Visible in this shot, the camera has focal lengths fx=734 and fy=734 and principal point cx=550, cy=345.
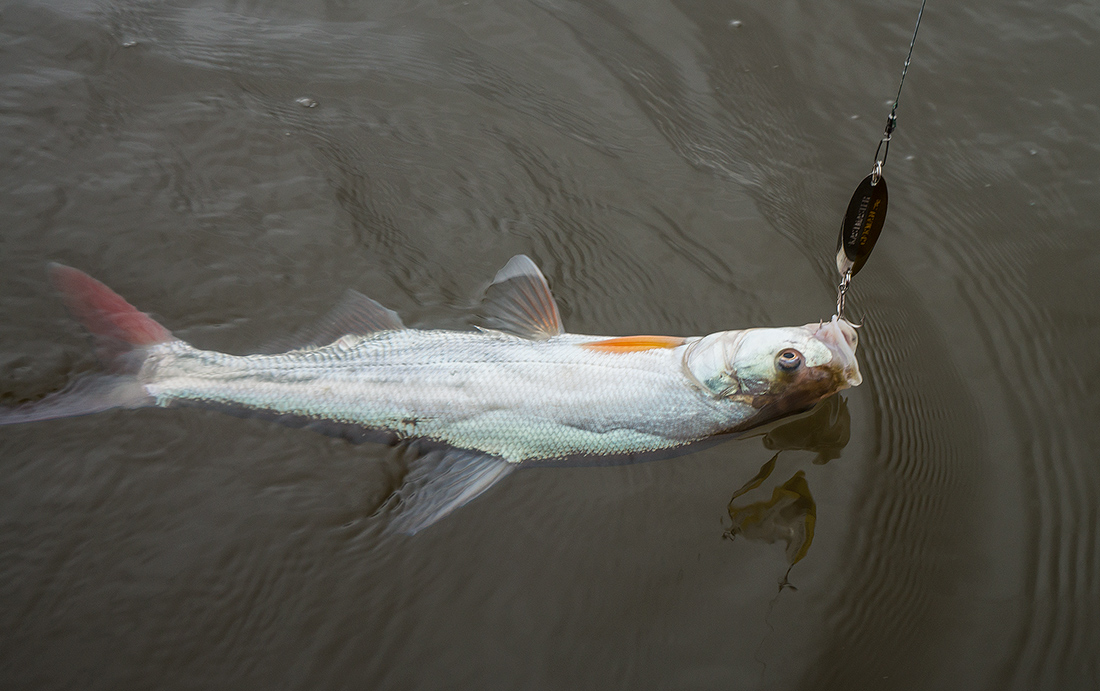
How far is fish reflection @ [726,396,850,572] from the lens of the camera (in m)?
3.19

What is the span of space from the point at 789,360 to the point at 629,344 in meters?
0.66

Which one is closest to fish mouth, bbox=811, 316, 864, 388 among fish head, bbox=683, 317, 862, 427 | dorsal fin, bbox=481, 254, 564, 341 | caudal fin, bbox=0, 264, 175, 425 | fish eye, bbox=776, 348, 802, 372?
fish head, bbox=683, 317, 862, 427

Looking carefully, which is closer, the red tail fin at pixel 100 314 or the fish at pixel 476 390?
the fish at pixel 476 390

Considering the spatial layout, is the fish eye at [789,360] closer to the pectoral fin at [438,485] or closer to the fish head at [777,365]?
the fish head at [777,365]

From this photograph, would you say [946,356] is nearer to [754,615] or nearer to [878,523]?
[878,523]

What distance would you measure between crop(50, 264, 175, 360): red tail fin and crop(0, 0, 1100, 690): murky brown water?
0.92ft

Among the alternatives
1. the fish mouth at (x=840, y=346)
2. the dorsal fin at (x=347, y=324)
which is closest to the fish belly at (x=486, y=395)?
the dorsal fin at (x=347, y=324)

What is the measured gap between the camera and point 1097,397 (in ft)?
12.1

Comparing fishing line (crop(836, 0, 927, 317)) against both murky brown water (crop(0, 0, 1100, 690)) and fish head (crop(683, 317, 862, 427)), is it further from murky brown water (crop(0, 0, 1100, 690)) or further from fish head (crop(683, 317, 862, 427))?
murky brown water (crop(0, 0, 1100, 690))

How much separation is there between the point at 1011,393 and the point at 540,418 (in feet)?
Answer: 8.13

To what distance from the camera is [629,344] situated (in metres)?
3.14

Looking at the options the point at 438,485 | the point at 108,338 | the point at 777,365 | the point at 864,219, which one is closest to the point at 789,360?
the point at 777,365

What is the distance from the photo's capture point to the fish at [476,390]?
2969 mm

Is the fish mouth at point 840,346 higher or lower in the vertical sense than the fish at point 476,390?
higher
